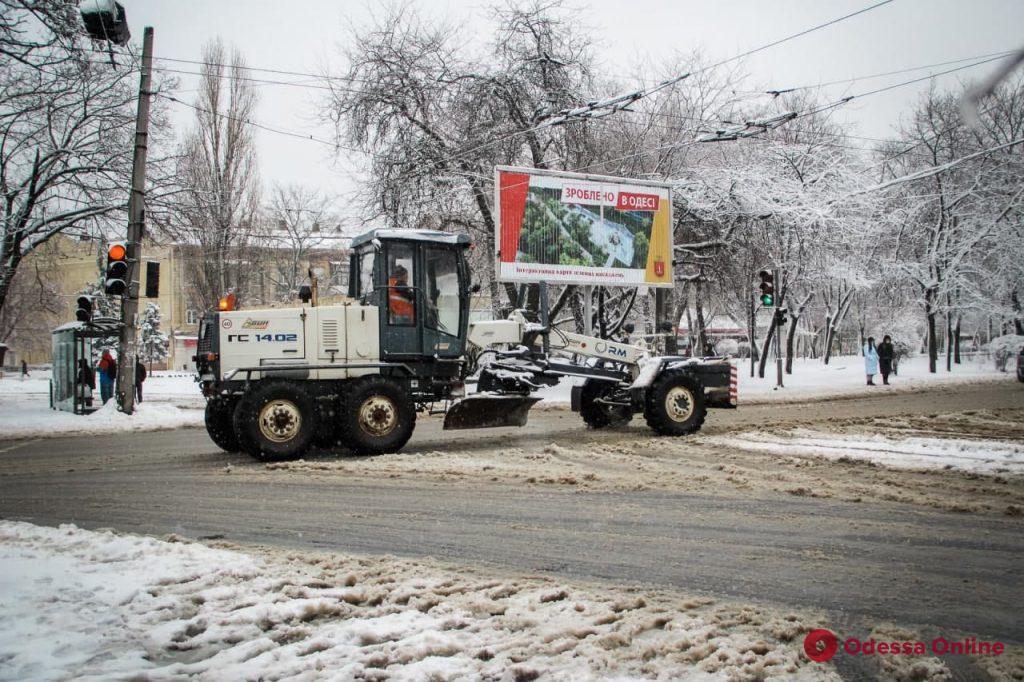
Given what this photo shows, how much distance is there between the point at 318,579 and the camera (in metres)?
5.52

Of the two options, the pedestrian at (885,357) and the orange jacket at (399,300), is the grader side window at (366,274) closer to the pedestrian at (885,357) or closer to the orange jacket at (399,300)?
the orange jacket at (399,300)

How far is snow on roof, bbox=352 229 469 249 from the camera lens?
12648 mm

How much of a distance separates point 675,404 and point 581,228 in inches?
267

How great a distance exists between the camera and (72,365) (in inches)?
897

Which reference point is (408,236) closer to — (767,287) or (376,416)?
(376,416)

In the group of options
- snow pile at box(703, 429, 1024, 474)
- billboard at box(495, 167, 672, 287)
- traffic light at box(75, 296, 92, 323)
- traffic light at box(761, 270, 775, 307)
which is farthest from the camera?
traffic light at box(761, 270, 775, 307)

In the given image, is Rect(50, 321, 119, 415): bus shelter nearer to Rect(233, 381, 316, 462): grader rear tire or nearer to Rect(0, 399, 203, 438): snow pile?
Rect(0, 399, 203, 438): snow pile

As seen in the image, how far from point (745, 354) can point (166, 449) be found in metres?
67.0

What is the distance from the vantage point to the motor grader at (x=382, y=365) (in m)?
11.9

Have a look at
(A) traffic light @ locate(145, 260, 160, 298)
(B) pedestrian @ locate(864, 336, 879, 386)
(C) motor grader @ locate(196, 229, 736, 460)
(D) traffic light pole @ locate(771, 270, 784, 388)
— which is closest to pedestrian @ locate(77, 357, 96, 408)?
(A) traffic light @ locate(145, 260, 160, 298)

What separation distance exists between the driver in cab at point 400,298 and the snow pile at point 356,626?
694cm

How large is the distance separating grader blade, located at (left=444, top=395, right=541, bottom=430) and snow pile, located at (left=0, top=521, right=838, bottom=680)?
689 centimetres

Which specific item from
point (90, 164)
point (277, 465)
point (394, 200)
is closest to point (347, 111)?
point (394, 200)

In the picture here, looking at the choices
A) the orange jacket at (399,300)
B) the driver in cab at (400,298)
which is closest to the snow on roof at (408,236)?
the driver in cab at (400,298)
